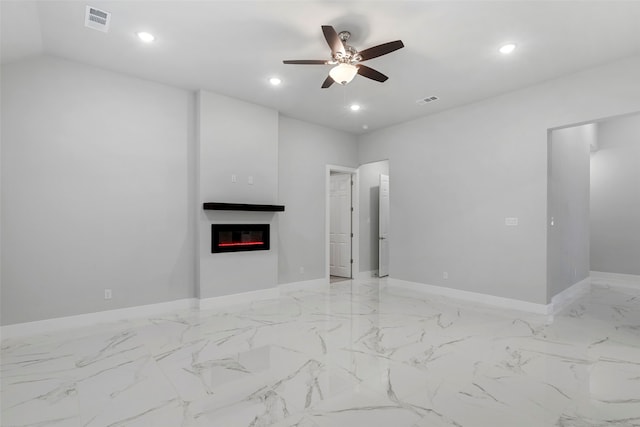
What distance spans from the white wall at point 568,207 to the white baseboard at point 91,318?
5.28m

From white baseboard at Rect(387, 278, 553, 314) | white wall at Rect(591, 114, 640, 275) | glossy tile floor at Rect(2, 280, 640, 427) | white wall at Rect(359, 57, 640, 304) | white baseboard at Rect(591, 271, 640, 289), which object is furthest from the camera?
white wall at Rect(591, 114, 640, 275)

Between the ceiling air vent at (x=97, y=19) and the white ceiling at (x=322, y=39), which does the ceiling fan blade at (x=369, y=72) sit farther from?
the ceiling air vent at (x=97, y=19)

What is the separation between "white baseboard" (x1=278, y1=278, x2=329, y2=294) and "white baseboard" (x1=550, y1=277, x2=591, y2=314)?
144 inches

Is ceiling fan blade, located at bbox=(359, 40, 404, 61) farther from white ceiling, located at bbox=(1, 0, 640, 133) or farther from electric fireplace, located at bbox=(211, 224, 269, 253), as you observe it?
electric fireplace, located at bbox=(211, 224, 269, 253)

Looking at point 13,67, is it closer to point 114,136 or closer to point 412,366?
point 114,136

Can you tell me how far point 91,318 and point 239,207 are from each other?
2.30 m

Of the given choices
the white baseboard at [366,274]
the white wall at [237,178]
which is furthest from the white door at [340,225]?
the white wall at [237,178]

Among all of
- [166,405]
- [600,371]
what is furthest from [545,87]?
[166,405]

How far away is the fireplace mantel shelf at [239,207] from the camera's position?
4.62 metres

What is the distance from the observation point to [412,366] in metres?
2.84

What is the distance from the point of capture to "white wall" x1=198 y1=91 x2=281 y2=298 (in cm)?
473

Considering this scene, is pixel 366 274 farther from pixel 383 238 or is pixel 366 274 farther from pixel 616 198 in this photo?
pixel 616 198

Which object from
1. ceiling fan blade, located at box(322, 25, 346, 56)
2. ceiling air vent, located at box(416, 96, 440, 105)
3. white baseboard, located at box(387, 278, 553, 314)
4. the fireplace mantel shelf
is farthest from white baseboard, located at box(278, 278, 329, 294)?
ceiling fan blade, located at box(322, 25, 346, 56)

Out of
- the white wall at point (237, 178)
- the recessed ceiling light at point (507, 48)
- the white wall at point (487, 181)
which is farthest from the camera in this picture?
the white wall at point (237, 178)
